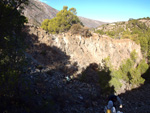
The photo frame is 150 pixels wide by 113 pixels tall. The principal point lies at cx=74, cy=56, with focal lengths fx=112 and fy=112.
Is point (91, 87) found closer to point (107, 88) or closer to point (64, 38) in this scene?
point (107, 88)

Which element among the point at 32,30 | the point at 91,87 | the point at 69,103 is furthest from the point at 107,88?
the point at 32,30

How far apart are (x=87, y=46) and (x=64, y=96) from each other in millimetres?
15648

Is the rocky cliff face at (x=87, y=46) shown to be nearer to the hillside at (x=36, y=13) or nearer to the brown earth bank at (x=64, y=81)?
the brown earth bank at (x=64, y=81)

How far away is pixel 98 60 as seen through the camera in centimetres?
2294

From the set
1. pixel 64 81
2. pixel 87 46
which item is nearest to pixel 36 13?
pixel 87 46

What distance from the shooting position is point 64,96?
10094 millimetres

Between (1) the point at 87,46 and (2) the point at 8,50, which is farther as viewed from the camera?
(1) the point at 87,46

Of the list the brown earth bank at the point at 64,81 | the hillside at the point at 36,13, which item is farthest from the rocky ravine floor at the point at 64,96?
the hillside at the point at 36,13

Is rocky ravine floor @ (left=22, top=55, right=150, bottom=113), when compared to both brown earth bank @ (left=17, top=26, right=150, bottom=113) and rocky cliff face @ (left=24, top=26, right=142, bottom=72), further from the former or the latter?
rocky cliff face @ (left=24, top=26, right=142, bottom=72)

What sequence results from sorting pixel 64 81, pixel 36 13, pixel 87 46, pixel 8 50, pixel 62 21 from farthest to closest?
pixel 36 13 < pixel 62 21 < pixel 87 46 < pixel 64 81 < pixel 8 50

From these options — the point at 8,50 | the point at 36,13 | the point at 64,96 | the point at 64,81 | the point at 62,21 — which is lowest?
the point at 64,96

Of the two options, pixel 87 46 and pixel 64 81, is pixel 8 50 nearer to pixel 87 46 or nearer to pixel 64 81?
pixel 64 81

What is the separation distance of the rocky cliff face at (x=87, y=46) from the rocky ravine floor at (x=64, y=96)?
5.68 m

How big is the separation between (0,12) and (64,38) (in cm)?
1723
